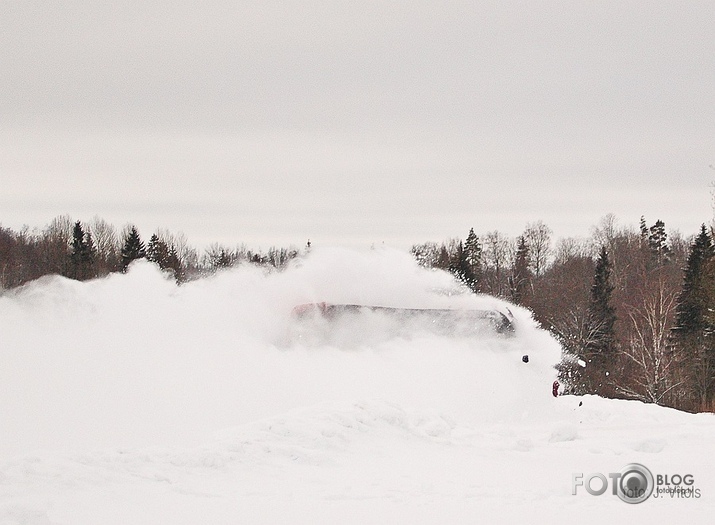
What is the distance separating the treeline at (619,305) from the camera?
32594 mm

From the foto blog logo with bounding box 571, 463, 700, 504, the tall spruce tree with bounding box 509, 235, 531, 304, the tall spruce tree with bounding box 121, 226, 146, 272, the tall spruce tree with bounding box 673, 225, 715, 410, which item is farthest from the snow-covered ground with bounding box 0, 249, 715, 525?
the tall spruce tree with bounding box 121, 226, 146, 272

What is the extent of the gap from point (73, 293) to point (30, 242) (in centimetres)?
6893

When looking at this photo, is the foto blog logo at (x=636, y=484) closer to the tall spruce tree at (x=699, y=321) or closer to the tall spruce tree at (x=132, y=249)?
the tall spruce tree at (x=699, y=321)

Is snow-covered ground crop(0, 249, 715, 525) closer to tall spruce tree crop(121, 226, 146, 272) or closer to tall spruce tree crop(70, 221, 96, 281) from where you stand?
tall spruce tree crop(121, 226, 146, 272)

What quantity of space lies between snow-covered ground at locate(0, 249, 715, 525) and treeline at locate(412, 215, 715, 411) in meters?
2.06

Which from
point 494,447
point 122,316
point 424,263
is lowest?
point 494,447

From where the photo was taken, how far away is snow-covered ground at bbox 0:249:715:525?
6184mm

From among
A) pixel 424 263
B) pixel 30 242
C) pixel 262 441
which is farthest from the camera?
pixel 30 242

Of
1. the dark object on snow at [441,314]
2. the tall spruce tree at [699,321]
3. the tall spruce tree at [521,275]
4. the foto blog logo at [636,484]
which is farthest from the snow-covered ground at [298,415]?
the tall spruce tree at [521,275]

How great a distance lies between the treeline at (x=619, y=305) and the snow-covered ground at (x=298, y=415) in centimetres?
206

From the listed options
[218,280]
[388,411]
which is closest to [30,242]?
[218,280]

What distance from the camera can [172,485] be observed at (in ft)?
21.3

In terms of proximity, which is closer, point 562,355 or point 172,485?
point 172,485

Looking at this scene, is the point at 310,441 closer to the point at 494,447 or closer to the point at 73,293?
the point at 494,447
